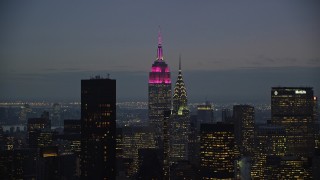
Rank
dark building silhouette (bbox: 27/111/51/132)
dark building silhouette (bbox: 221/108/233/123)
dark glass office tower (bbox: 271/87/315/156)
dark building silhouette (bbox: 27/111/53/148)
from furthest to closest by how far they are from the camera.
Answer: dark building silhouette (bbox: 221/108/233/123)
dark glass office tower (bbox: 271/87/315/156)
dark building silhouette (bbox: 27/111/51/132)
dark building silhouette (bbox: 27/111/53/148)

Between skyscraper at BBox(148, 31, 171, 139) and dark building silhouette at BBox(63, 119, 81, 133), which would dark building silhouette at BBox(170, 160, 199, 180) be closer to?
dark building silhouette at BBox(63, 119, 81, 133)

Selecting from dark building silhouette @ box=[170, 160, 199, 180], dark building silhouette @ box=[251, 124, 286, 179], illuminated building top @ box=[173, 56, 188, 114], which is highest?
illuminated building top @ box=[173, 56, 188, 114]

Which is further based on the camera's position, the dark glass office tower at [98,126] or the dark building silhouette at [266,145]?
the dark building silhouette at [266,145]

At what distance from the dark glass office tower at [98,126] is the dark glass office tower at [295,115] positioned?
10157 millimetres

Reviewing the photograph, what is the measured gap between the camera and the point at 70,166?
2623 centimetres

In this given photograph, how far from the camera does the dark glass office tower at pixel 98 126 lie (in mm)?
24953

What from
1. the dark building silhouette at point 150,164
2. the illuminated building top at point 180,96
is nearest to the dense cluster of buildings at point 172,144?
the dark building silhouette at point 150,164

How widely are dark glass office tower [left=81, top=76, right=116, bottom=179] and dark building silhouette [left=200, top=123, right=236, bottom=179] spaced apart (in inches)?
251

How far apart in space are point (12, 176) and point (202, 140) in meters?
11.3

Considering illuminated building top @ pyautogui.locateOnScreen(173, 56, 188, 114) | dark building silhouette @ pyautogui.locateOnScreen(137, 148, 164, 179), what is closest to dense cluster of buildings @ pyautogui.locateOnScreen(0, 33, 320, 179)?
dark building silhouette @ pyautogui.locateOnScreen(137, 148, 164, 179)

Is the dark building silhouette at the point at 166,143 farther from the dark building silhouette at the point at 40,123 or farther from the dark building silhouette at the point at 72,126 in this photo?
the dark building silhouette at the point at 40,123

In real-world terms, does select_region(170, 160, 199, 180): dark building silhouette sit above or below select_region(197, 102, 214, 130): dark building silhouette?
below

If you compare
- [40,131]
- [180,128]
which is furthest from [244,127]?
Result: [40,131]

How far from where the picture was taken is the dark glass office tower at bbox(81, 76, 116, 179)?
24953 mm
